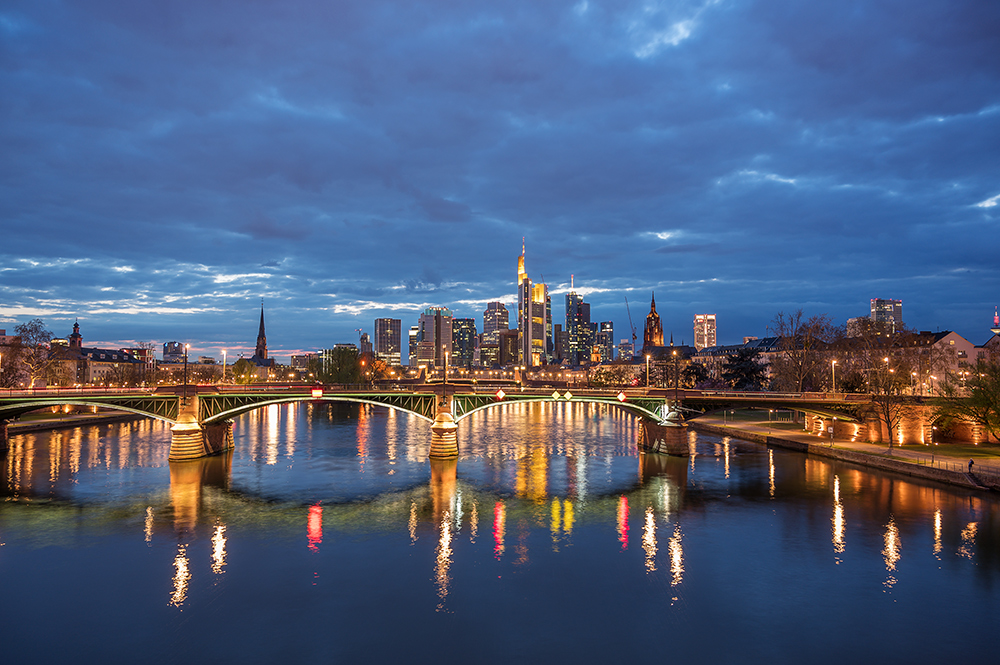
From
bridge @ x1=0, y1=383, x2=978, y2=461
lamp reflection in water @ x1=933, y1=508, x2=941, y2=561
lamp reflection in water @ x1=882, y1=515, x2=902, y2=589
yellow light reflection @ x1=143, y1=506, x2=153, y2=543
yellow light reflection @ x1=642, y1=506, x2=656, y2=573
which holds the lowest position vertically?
yellow light reflection @ x1=642, y1=506, x2=656, y2=573

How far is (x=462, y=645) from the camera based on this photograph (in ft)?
86.9

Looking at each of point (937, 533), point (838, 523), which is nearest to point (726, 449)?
point (838, 523)

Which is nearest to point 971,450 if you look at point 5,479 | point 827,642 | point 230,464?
point 827,642

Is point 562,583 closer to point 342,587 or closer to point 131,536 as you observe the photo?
point 342,587

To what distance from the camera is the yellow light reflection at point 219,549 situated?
36.1 meters

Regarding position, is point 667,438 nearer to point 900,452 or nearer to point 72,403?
point 900,452

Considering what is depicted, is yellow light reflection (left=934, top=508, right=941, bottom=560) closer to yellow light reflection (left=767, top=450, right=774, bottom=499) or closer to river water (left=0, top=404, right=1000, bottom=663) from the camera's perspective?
river water (left=0, top=404, right=1000, bottom=663)

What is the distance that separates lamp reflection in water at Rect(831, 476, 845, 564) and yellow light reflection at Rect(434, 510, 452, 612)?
25.1m

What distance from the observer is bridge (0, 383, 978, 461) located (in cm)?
7481

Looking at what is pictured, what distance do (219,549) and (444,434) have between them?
39.5 meters

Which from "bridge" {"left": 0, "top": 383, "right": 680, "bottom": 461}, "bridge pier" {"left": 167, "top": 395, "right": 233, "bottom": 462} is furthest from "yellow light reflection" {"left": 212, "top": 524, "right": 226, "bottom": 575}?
"bridge pier" {"left": 167, "top": 395, "right": 233, "bottom": 462}

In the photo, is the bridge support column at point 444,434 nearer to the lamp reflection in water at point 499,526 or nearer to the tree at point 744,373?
the lamp reflection in water at point 499,526

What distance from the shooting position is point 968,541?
133 ft

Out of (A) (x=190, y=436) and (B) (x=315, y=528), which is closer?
(B) (x=315, y=528)
